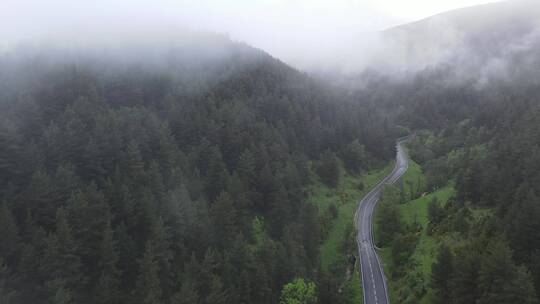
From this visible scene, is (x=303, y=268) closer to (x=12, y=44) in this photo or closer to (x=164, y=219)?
(x=164, y=219)

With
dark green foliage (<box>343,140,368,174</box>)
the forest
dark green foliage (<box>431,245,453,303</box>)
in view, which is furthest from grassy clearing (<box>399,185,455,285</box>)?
A: dark green foliage (<box>343,140,368,174</box>)

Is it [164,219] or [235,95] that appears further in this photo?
[235,95]

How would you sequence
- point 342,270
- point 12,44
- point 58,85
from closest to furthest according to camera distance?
point 342,270, point 58,85, point 12,44

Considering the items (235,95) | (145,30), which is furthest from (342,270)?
(145,30)

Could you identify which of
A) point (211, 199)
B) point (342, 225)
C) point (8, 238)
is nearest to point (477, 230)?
point (342, 225)

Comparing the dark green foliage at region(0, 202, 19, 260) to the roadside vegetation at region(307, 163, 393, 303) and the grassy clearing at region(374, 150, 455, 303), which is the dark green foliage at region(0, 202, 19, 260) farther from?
the grassy clearing at region(374, 150, 455, 303)
